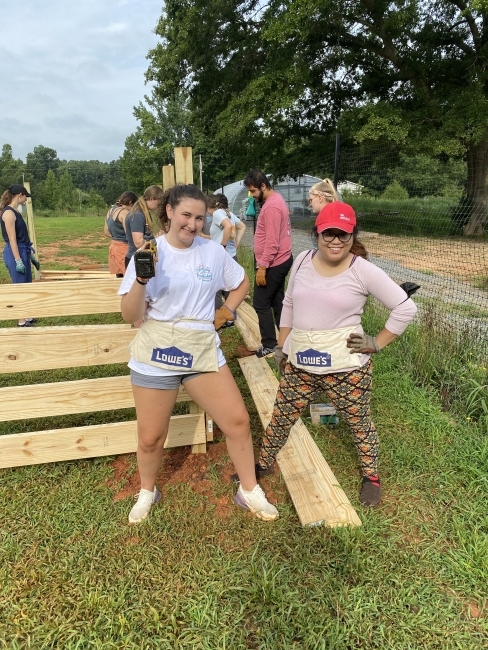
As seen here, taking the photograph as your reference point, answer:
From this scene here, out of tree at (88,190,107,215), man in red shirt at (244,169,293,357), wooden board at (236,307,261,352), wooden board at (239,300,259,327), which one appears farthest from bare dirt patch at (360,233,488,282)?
tree at (88,190,107,215)

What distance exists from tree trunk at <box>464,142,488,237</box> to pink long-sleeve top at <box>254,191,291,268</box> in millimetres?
7307

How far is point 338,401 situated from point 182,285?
1053 millimetres

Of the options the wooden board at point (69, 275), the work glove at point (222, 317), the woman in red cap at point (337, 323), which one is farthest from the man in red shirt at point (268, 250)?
the wooden board at point (69, 275)

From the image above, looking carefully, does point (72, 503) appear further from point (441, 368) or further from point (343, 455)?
point (441, 368)

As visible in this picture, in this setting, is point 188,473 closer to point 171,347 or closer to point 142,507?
point 142,507

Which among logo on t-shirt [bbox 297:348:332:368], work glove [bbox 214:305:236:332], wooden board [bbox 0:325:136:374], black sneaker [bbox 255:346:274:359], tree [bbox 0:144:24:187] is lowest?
black sneaker [bbox 255:346:274:359]

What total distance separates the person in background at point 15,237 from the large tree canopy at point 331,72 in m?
10.6

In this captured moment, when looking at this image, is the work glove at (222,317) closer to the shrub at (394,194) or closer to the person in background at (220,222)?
the person in background at (220,222)

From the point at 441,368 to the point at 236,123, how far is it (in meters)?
14.3

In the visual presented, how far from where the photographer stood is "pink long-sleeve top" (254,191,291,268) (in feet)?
15.0

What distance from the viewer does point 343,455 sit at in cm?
315

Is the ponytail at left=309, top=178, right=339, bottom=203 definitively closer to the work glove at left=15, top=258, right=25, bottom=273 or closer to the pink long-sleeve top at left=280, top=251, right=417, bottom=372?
the pink long-sleeve top at left=280, top=251, right=417, bottom=372

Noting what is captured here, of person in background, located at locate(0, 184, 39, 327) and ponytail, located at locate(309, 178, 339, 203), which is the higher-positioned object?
ponytail, located at locate(309, 178, 339, 203)

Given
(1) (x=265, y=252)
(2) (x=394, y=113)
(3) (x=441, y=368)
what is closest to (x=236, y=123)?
(2) (x=394, y=113)
